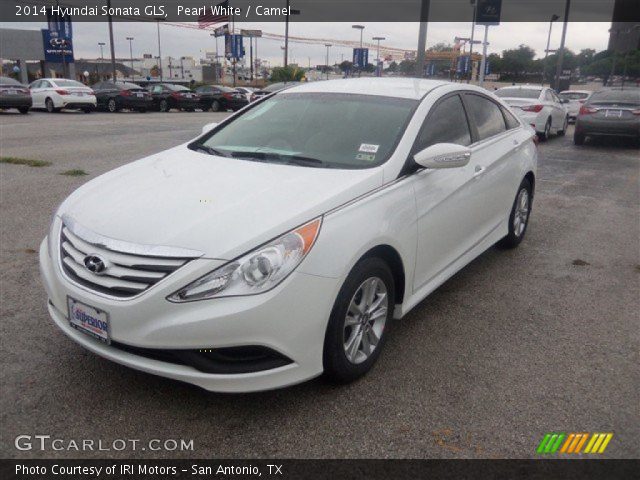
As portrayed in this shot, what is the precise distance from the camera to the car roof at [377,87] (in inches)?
160

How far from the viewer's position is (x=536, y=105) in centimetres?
1432

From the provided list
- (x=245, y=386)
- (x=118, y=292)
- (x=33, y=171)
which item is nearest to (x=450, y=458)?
(x=245, y=386)

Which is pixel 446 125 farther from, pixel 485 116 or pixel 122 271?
pixel 122 271

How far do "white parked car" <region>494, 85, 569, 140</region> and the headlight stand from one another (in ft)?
40.9

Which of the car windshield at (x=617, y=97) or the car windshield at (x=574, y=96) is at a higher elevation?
the car windshield at (x=617, y=97)

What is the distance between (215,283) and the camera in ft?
8.24

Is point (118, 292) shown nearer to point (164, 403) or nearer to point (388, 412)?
point (164, 403)

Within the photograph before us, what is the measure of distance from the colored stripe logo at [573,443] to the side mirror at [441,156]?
1600 millimetres

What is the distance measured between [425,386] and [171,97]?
26985 millimetres

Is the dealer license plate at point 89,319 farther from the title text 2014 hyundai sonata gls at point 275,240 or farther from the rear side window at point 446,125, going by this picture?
the rear side window at point 446,125

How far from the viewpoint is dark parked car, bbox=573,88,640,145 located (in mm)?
13570

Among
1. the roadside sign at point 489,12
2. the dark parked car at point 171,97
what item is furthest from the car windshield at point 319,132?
the dark parked car at point 171,97

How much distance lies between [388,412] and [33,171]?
26.0 feet

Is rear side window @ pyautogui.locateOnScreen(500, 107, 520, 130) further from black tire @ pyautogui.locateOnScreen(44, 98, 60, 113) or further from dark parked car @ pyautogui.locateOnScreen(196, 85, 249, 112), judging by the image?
dark parked car @ pyautogui.locateOnScreen(196, 85, 249, 112)
